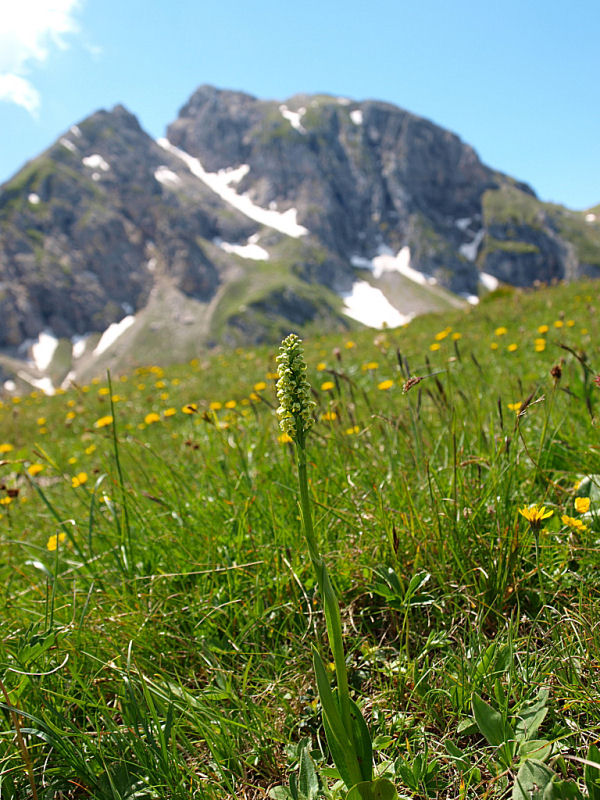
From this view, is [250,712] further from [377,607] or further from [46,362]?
[46,362]

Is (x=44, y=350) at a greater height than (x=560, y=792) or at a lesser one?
lesser

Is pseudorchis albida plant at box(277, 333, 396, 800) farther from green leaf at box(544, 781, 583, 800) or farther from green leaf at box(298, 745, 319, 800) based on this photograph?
green leaf at box(544, 781, 583, 800)

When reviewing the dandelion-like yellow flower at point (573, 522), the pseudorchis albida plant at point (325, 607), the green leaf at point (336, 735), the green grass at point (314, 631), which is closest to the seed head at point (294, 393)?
the pseudorchis albida plant at point (325, 607)

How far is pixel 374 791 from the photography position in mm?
1289

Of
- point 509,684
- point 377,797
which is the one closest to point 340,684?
point 377,797

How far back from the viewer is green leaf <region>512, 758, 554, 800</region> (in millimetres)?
1282

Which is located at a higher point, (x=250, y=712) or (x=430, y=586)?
(x=430, y=586)

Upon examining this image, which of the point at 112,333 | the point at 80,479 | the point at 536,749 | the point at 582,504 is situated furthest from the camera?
the point at 112,333

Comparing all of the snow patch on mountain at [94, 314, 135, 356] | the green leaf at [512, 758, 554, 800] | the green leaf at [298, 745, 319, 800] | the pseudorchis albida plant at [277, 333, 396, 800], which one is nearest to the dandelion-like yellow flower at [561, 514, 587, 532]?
the green leaf at [512, 758, 554, 800]

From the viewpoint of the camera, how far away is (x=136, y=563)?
103 inches

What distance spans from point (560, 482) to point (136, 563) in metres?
2.32

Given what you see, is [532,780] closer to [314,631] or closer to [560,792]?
[560,792]

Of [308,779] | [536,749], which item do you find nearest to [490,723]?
[536,749]

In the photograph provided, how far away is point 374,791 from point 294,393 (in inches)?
42.0
